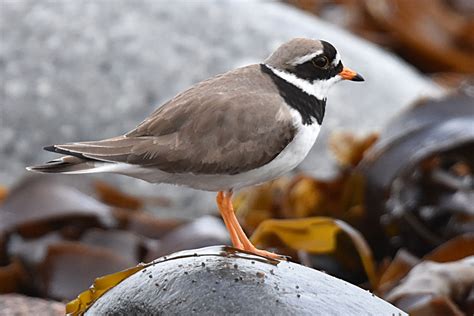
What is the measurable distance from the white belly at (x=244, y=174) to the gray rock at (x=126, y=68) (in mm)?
2251

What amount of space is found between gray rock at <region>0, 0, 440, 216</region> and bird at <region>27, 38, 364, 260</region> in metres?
2.25

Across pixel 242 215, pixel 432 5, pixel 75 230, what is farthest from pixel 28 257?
pixel 432 5

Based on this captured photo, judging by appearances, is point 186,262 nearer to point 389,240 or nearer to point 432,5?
point 389,240

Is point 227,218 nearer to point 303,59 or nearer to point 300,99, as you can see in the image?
point 300,99

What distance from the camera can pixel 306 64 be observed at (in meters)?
3.07

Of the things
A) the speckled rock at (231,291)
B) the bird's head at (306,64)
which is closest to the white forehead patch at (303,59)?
the bird's head at (306,64)

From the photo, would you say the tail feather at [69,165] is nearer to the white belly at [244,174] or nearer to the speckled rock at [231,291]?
the white belly at [244,174]

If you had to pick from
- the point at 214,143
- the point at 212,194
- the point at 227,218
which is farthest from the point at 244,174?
the point at 212,194

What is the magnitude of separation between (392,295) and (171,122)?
998 mm

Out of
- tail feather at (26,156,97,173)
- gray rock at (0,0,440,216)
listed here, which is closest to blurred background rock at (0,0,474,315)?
gray rock at (0,0,440,216)

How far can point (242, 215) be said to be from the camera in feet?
15.0

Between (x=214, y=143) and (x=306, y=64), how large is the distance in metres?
0.39

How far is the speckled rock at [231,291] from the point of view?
2609mm

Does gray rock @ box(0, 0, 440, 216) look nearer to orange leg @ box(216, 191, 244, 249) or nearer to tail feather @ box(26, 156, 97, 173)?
orange leg @ box(216, 191, 244, 249)
